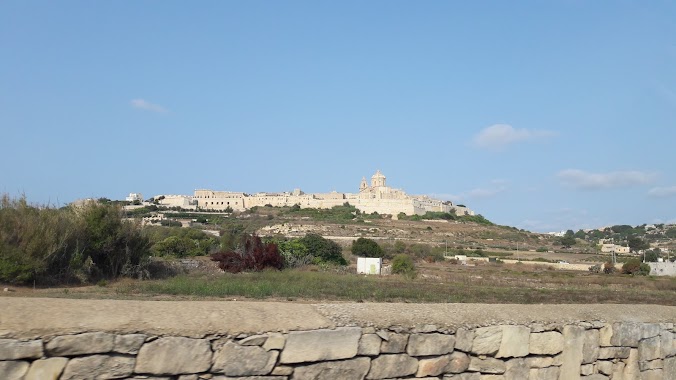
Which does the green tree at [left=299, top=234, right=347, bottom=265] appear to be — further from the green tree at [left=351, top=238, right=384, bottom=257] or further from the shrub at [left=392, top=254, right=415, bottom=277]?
the green tree at [left=351, top=238, right=384, bottom=257]

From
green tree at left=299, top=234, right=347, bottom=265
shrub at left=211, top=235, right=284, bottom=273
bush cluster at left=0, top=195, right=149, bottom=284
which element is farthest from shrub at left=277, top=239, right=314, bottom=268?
bush cluster at left=0, top=195, right=149, bottom=284

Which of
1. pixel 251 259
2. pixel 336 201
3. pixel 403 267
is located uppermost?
pixel 336 201

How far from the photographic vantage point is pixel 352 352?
4.00m

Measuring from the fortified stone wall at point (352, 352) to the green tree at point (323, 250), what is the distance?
28.0m

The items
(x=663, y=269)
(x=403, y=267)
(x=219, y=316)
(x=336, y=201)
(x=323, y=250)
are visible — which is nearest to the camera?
(x=219, y=316)

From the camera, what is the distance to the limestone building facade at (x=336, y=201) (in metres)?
116

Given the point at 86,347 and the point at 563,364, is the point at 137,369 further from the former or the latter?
the point at 563,364

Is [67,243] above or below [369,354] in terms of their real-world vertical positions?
above

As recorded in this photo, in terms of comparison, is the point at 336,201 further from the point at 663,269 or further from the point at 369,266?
the point at 369,266

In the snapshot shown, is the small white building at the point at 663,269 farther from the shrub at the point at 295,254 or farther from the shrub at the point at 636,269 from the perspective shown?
the shrub at the point at 295,254

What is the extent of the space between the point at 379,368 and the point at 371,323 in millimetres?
307

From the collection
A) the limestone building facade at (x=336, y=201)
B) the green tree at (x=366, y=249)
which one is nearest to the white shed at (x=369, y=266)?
the green tree at (x=366, y=249)

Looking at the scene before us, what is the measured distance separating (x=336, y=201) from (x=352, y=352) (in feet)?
388

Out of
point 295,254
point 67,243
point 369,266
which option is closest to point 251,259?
point 369,266
